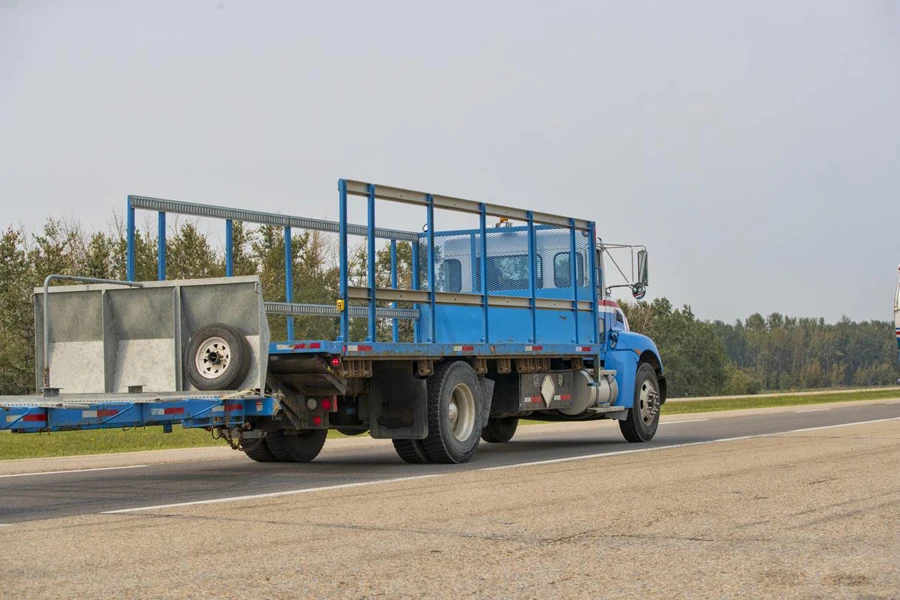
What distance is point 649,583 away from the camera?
20.7 feet

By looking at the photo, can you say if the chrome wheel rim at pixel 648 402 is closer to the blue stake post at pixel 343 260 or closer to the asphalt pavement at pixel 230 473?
the asphalt pavement at pixel 230 473

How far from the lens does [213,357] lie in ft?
37.8

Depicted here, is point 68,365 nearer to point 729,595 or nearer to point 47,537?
point 47,537

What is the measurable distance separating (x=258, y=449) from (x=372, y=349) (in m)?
2.91

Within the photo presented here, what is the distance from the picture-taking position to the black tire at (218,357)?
11.3 meters

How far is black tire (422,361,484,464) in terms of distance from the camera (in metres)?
13.6

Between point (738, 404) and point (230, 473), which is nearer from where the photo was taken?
point (230, 473)

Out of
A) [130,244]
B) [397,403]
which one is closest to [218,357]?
[130,244]

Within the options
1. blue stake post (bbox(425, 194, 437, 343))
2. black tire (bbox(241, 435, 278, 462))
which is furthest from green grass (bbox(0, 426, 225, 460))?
blue stake post (bbox(425, 194, 437, 343))

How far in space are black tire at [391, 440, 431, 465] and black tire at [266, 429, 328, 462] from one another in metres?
1.26

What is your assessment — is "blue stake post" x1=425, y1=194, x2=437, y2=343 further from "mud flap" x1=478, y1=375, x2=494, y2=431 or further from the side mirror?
the side mirror

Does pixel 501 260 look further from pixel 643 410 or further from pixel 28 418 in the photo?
pixel 28 418

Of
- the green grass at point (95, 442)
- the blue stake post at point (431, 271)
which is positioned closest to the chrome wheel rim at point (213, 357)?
the blue stake post at point (431, 271)

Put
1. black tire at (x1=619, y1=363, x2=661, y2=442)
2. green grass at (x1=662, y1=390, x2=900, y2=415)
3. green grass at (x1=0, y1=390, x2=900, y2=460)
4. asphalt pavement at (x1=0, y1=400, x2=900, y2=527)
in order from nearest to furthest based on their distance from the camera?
asphalt pavement at (x1=0, y1=400, x2=900, y2=527), black tire at (x1=619, y1=363, x2=661, y2=442), green grass at (x1=0, y1=390, x2=900, y2=460), green grass at (x1=662, y1=390, x2=900, y2=415)
